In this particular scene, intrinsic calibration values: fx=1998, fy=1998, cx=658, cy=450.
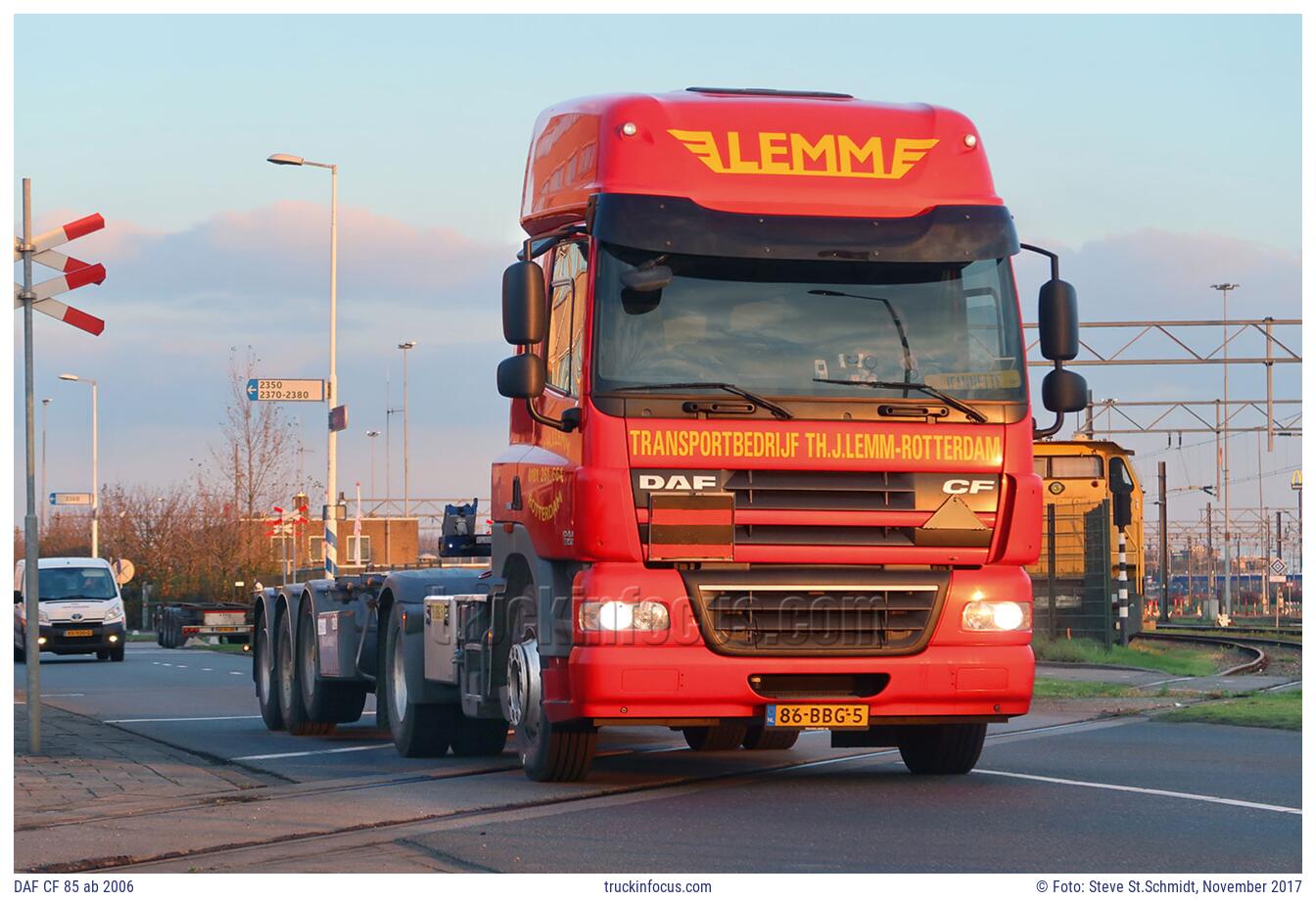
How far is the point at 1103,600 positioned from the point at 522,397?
2009 cm

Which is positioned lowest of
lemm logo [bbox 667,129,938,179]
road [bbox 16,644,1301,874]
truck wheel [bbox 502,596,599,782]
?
road [bbox 16,644,1301,874]

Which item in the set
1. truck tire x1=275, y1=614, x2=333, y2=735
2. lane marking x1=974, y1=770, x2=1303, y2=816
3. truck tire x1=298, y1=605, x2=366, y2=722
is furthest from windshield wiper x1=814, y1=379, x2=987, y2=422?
truck tire x1=275, y1=614, x2=333, y2=735

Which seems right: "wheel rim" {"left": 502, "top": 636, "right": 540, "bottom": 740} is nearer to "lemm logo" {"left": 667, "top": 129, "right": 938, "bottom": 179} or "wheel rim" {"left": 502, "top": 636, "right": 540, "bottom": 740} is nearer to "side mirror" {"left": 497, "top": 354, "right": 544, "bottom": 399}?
"side mirror" {"left": 497, "top": 354, "right": 544, "bottom": 399}

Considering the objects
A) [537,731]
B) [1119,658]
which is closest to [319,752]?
[537,731]

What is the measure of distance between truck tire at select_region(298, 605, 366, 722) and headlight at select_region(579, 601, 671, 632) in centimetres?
626

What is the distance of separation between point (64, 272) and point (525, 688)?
5.95m

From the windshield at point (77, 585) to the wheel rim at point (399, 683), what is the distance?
2648 cm

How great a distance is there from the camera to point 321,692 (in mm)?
17016

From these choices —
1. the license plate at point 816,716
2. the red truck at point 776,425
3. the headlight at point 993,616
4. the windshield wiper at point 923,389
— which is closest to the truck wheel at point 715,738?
the red truck at point 776,425

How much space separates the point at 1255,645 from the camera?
3834 centimetres

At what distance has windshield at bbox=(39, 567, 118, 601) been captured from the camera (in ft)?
132

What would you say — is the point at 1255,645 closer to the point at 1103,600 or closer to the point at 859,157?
the point at 1103,600

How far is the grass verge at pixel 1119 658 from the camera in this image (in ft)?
91.7
